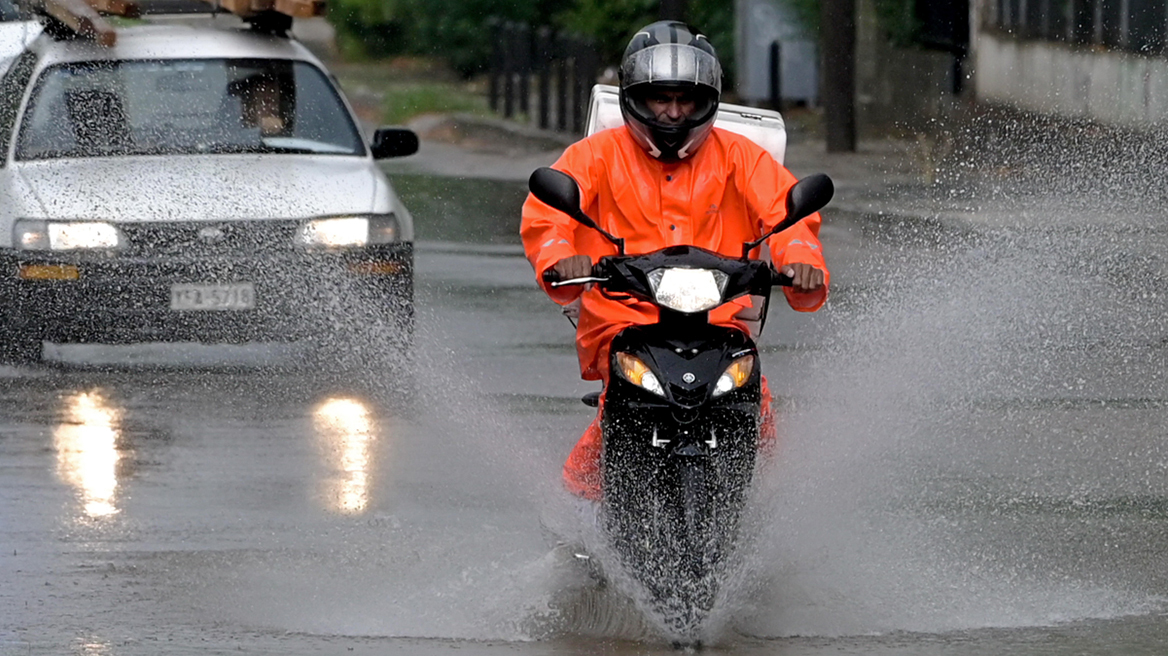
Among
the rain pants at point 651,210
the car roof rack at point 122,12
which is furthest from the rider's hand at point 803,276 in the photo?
the car roof rack at point 122,12

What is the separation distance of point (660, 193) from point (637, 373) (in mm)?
693

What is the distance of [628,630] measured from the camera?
19.6ft

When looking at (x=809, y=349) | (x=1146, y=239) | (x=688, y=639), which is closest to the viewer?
(x=688, y=639)

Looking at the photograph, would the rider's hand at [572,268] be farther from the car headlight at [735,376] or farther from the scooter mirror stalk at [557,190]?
the car headlight at [735,376]

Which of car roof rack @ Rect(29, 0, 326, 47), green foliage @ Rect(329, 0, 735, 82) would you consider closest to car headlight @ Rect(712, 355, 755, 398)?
car roof rack @ Rect(29, 0, 326, 47)

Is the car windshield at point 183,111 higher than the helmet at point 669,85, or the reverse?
the helmet at point 669,85

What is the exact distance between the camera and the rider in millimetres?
5938

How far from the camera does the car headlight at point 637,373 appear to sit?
5.59m

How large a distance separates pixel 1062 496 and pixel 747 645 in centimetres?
239

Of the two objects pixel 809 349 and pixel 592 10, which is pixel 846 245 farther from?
pixel 592 10

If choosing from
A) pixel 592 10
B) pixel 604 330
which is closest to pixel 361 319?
pixel 604 330

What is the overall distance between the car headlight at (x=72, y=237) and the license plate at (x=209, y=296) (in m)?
0.38

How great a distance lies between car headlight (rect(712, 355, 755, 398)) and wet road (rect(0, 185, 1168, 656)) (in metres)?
0.50

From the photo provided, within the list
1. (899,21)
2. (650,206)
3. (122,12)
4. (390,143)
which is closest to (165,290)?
(390,143)
